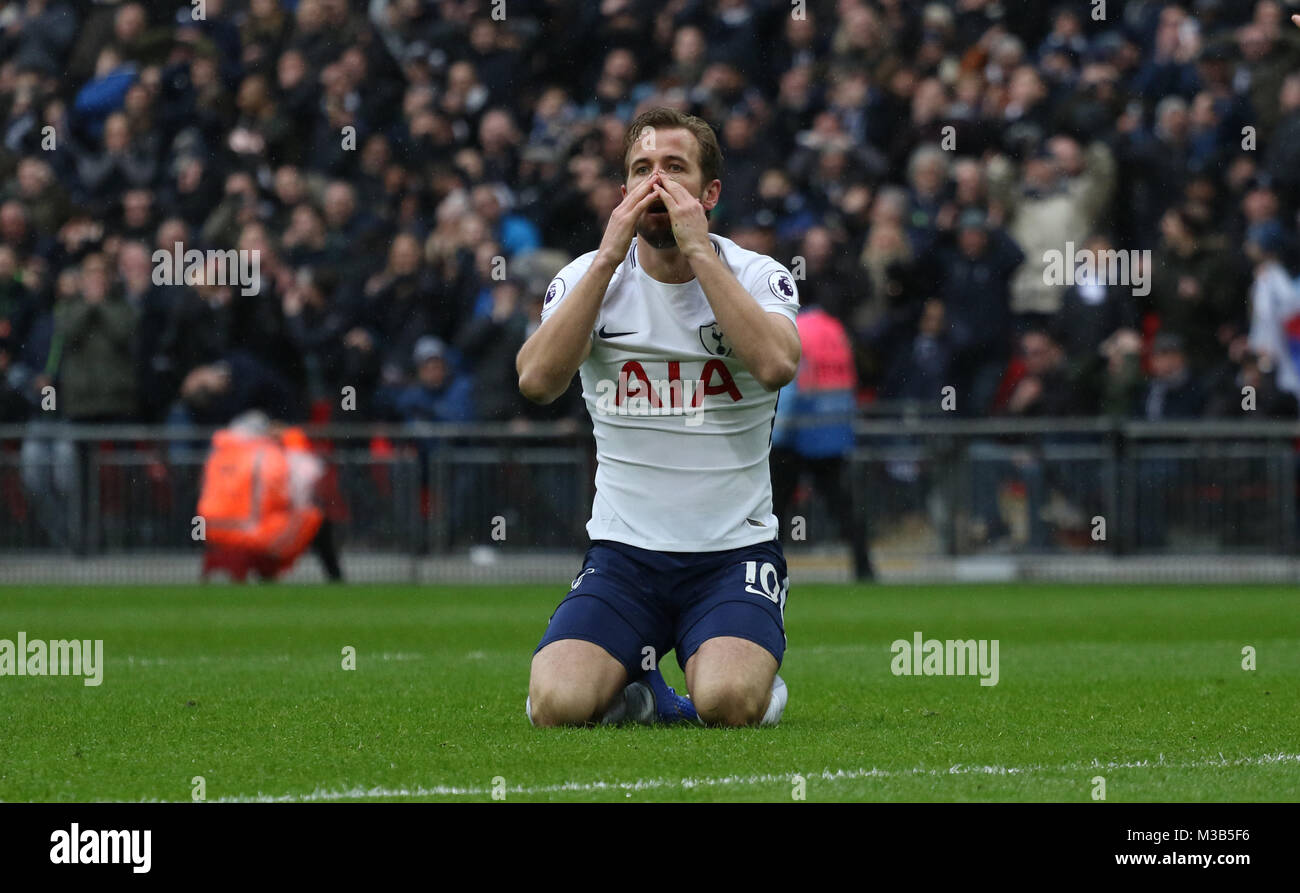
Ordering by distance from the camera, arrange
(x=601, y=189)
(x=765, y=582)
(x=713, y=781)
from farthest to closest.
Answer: (x=601, y=189) < (x=765, y=582) < (x=713, y=781)

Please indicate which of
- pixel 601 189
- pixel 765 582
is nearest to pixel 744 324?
pixel 765 582

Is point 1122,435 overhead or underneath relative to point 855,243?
underneath

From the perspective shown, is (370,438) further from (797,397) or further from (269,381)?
(797,397)

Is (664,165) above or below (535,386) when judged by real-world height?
above

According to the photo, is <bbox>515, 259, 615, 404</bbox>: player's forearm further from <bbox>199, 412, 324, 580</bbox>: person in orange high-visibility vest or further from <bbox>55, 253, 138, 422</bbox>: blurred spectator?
<bbox>55, 253, 138, 422</bbox>: blurred spectator

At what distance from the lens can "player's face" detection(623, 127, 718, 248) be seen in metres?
7.38

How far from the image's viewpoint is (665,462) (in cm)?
752

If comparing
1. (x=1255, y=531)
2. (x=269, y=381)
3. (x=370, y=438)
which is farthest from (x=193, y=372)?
(x=1255, y=531)

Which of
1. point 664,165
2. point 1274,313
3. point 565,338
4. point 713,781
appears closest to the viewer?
point 713,781

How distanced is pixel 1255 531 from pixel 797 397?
146 inches

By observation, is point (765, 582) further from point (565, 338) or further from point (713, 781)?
point (713, 781)

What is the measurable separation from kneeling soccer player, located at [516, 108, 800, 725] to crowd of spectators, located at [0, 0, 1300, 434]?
936cm

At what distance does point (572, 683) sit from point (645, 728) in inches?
12.2
